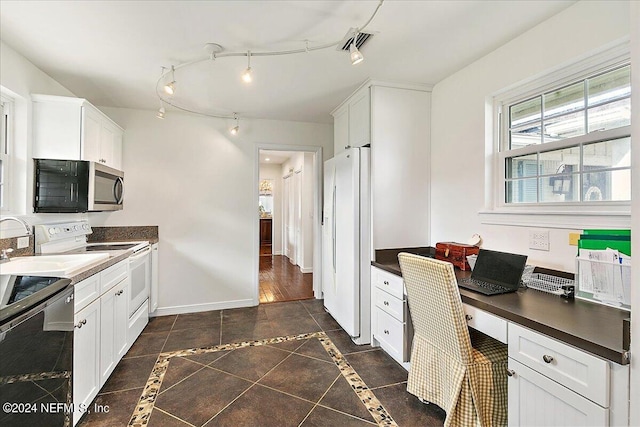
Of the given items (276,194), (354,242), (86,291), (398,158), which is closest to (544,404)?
(354,242)

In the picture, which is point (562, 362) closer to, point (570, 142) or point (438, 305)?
point (438, 305)

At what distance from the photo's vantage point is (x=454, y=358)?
1.58 meters

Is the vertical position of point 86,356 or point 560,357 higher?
point 560,357

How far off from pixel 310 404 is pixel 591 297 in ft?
5.68

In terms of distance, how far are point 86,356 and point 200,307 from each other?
6.24ft

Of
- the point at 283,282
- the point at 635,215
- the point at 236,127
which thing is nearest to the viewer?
the point at 635,215

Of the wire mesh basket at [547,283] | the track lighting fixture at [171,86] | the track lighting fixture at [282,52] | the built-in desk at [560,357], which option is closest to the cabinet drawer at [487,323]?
the built-in desk at [560,357]

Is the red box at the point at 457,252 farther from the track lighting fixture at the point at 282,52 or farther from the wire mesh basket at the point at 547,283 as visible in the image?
the track lighting fixture at the point at 282,52

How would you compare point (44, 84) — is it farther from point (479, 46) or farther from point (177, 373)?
point (479, 46)

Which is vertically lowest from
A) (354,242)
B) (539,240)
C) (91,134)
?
(354,242)

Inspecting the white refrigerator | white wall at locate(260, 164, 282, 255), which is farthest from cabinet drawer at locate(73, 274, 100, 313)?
white wall at locate(260, 164, 282, 255)

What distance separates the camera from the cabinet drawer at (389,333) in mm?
2291

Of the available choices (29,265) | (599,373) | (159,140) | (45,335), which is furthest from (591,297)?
(159,140)

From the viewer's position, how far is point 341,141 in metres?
3.51
